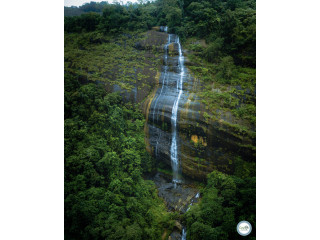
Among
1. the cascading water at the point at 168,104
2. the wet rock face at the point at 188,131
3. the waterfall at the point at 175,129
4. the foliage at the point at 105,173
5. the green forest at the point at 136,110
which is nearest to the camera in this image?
the foliage at the point at 105,173

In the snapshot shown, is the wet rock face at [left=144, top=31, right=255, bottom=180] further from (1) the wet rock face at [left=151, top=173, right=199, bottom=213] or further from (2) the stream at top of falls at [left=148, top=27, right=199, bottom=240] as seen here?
(1) the wet rock face at [left=151, top=173, right=199, bottom=213]

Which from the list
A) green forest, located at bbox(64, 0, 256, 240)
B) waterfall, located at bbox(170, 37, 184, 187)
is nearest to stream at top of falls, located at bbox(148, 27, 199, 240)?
waterfall, located at bbox(170, 37, 184, 187)

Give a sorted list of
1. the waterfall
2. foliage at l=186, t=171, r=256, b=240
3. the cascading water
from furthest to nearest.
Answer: the cascading water → the waterfall → foliage at l=186, t=171, r=256, b=240

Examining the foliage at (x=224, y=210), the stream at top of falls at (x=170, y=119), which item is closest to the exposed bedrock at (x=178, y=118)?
the stream at top of falls at (x=170, y=119)

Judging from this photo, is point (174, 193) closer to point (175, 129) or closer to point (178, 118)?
point (175, 129)

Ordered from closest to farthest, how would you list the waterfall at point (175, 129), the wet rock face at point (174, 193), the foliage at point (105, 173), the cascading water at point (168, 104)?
1. the foliage at point (105, 173)
2. the wet rock face at point (174, 193)
3. the waterfall at point (175, 129)
4. the cascading water at point (168, 104)

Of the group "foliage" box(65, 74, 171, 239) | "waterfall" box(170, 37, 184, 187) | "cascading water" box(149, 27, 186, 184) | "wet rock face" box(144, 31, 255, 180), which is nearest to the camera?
"foliage" box(65, 74, 171, 239)

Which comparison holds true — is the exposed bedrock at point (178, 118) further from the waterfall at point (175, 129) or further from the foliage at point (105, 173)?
the foliage at point (105, 173)
